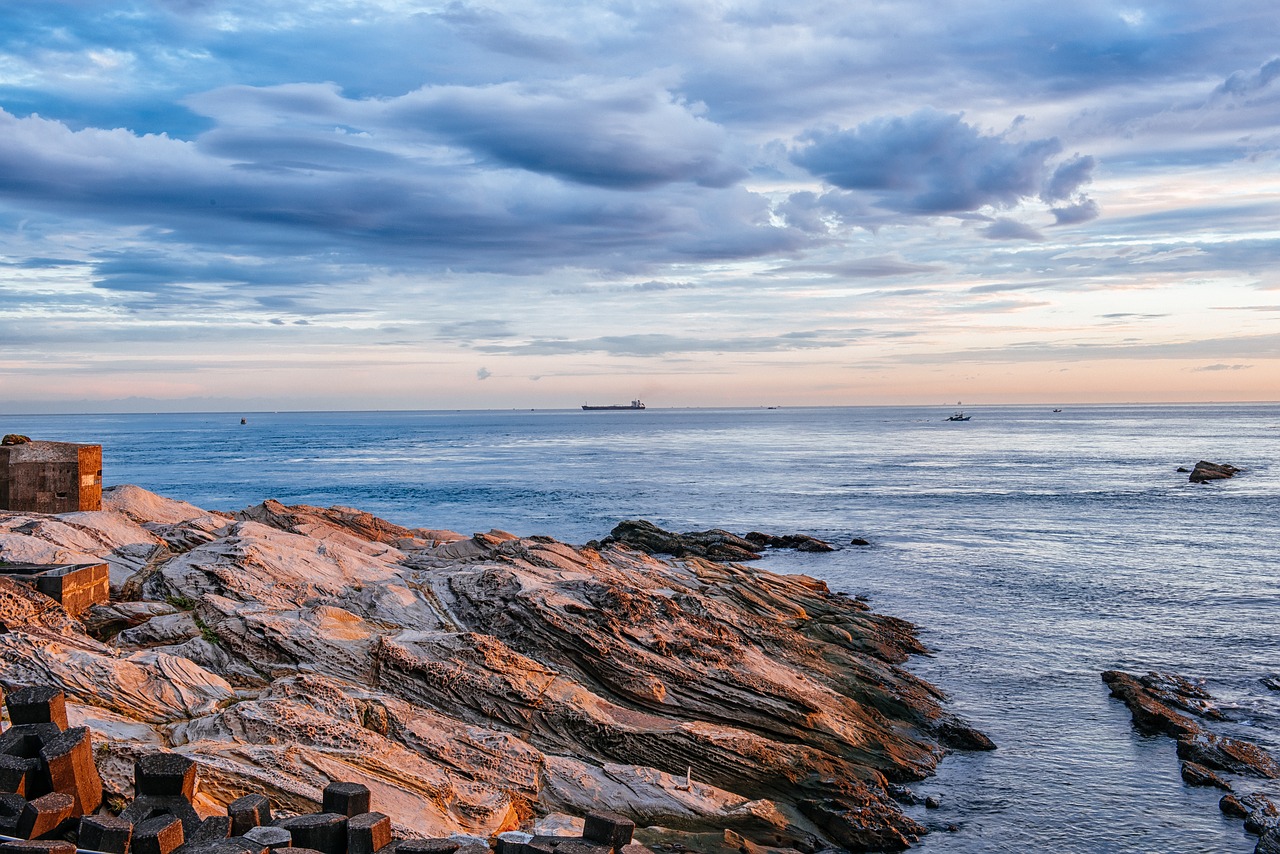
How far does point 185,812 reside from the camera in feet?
28.5

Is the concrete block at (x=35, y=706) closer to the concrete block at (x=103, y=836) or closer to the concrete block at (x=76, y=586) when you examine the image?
the concrete block at (x=103, y=836)

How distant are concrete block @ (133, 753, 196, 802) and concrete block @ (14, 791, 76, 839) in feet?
2.47

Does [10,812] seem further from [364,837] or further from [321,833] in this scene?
[364,837]

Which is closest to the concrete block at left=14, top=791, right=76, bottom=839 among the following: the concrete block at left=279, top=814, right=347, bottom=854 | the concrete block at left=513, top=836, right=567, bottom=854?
the concrete block at left=279, top=814, right=347, bottom=854

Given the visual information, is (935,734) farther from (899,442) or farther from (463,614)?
(899,442)

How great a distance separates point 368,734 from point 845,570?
33532mm

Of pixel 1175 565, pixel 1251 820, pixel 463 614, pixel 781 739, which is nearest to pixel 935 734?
pixel 781 739

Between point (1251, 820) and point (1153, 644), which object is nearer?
point (1251, 820)

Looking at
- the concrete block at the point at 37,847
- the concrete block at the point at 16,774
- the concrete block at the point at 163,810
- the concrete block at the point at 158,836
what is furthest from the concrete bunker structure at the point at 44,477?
the concrete block at the point at 37,847

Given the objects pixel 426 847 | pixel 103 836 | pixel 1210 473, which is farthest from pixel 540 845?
pixel 1210 473

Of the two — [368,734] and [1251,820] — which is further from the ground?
[368,734]

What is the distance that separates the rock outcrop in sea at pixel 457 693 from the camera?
12.3 metres

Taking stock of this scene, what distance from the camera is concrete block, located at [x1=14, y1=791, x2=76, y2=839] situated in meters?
7.89

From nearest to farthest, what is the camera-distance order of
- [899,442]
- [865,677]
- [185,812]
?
[185,812] → [865,677] → [899,442]
